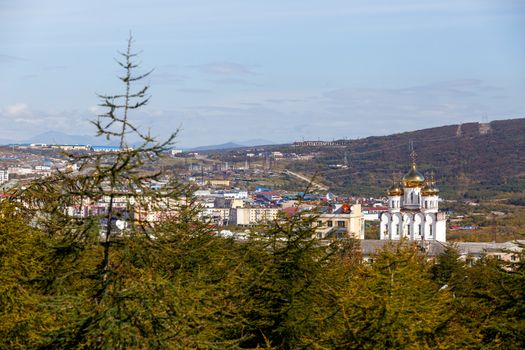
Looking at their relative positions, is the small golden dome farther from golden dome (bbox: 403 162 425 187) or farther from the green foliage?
the green foliage

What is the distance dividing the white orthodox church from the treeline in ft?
171

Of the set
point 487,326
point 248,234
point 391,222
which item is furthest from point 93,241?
point 391,222

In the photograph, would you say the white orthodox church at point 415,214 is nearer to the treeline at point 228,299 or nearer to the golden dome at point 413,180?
the golden dome at point 413,180

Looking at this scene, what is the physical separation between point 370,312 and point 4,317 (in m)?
5.30

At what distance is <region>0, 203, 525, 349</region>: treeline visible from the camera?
38.3 ft

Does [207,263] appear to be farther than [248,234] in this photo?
Yes

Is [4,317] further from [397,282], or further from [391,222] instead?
[391,222]

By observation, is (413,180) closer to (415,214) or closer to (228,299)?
(415,214)

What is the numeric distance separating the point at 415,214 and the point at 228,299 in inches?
2372

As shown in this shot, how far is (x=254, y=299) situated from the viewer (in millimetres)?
17812

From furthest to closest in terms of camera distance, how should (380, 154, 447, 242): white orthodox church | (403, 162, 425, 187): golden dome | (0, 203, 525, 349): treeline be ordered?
(403, 162, 425, 187): golden dome, (380, 154, 447, 242): white orthodox church, (0, 203, 525, 349): treeline

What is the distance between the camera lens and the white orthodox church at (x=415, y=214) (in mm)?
74125

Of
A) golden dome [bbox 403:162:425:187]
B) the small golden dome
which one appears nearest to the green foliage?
the small golden dome

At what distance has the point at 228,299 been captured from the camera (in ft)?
50.6
